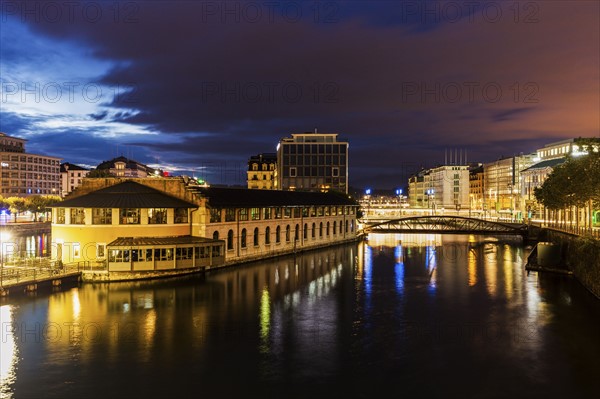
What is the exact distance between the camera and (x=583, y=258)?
6562 cm

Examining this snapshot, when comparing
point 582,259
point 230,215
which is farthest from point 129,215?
point 582,259

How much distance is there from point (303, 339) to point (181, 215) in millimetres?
35752

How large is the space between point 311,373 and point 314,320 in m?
13.4

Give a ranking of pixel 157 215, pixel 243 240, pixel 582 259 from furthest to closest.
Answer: pixel 243 240 → pixel 157 215 → pixel 582 259

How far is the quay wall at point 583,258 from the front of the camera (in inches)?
2325

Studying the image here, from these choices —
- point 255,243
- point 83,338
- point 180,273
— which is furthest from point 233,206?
point 83,338

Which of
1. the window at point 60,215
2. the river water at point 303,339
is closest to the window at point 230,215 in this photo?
the river water at point 303,339

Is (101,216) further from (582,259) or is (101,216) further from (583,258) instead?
(582,259)

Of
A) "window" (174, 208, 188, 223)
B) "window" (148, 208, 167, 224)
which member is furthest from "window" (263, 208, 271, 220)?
"window" (148, 208, 167, 224)

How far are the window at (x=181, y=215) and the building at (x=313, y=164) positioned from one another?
113639 mm

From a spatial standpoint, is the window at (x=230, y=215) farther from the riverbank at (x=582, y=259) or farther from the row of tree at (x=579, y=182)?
the row of tree at (x=579, y=182)

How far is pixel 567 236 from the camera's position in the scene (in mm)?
82062

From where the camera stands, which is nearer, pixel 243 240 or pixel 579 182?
pixel 579 182

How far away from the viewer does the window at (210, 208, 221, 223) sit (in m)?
73.8
